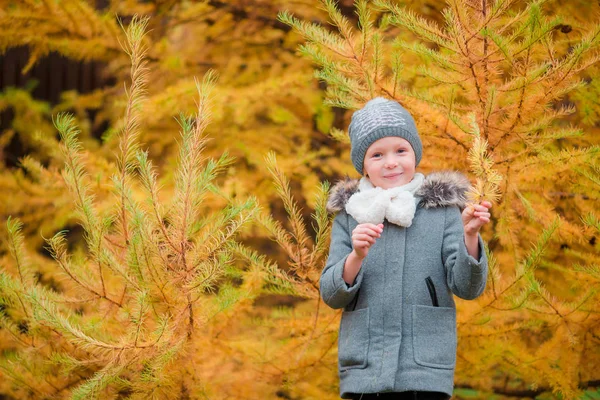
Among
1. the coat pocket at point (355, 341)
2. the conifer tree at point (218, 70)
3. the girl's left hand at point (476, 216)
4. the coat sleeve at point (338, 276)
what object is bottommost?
the coat pocket at point (355, 341)

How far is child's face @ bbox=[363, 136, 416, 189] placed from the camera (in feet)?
6.78

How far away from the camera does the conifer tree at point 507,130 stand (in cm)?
219

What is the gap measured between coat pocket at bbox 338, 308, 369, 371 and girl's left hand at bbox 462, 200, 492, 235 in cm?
39

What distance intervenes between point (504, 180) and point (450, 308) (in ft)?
2.03

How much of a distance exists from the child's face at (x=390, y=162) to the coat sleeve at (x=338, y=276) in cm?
17

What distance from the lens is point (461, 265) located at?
6.09 feet

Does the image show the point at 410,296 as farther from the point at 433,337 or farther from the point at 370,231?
the point at 370,231

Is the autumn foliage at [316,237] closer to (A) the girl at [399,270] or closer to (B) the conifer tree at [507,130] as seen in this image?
(B) the conifer tree at [507,130]

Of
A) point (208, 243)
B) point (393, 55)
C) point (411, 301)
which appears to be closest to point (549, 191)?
point (393, 55)

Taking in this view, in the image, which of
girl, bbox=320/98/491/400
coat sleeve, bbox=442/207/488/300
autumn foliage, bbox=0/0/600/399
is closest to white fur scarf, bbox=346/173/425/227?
girl, bbox=320/98/491/400

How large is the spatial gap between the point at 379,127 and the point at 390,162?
116 mm

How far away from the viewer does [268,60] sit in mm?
4617

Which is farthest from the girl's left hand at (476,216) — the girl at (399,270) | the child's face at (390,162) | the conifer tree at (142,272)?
the conifer tree at (142,272)

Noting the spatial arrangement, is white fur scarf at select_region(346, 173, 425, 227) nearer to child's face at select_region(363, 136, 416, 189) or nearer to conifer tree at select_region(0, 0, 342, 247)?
child's face at select_region(363, 136, 416, 189)
